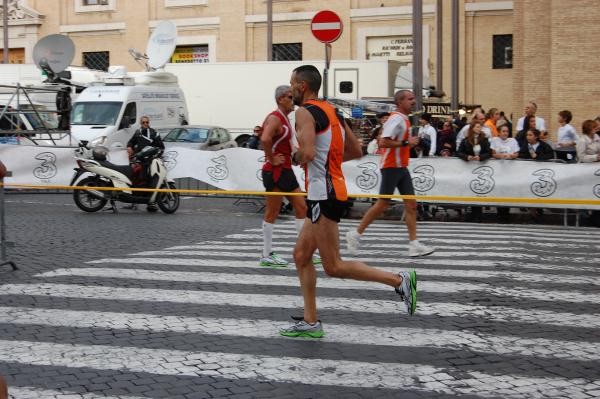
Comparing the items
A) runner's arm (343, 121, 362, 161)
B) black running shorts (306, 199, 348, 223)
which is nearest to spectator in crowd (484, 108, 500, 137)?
runner's arm (343, 121, 362, 161)

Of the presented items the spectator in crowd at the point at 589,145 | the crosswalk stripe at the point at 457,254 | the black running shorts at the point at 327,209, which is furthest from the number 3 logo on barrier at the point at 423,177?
the black running shorts at the point at 327,209

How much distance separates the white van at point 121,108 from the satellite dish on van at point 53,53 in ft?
4.21

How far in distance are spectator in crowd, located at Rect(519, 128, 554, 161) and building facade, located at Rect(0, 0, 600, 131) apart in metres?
11.5

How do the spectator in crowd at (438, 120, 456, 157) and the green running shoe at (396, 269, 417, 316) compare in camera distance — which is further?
the spectator in crowd at (438, 120, 456, 157)

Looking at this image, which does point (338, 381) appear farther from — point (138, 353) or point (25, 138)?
point (25, 138)

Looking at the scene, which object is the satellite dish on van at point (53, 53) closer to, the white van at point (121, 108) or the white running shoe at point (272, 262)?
the white van at point (121, 108)

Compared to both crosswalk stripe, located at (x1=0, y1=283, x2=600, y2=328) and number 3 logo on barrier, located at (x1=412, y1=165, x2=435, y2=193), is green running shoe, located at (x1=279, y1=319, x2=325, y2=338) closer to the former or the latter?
crosswalk stripe, located at (x1=0, y1=283, x2=600, y2=328)

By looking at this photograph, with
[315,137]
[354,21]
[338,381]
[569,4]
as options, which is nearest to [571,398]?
[338,381]

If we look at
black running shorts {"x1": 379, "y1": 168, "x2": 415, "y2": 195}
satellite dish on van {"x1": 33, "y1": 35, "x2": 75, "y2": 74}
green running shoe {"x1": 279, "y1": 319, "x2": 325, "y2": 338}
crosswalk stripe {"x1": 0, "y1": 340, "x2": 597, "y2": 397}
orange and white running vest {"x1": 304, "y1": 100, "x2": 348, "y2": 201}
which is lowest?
crosswalk stripe {"x1": 0, "y1": 340, "x2": 597, "y2": 397}

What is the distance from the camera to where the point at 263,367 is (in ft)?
19.6

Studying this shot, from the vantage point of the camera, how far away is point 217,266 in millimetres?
9984

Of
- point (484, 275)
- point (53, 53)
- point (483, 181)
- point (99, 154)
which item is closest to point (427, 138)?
point (483, 181)

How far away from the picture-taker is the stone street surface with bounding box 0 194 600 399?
566cm

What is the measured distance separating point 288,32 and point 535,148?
2535 cm
